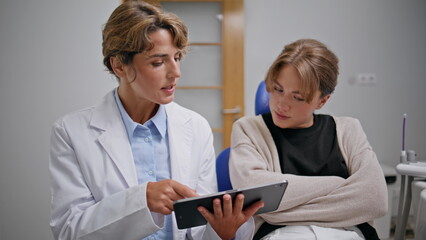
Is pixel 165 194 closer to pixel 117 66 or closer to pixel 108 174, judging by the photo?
pixel 108 174

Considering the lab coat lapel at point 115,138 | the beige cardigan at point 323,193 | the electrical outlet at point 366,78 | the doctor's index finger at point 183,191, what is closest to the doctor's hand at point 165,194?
the doctor's index finger at point 183,191

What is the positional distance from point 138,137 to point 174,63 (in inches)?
11.5

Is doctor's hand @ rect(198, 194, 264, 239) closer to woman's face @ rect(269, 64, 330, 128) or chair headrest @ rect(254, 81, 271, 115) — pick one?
woman's face @ rect(269, 64, 330, 128)

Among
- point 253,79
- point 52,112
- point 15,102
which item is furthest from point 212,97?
point 15,102

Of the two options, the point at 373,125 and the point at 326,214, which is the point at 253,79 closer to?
the point at 373,125

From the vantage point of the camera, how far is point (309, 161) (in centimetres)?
121

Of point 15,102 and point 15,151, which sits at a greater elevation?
point 15,102

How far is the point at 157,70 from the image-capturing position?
3.57 feet

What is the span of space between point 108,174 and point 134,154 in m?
0.11

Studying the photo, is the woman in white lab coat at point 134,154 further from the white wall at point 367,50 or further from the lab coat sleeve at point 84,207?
A: the white wall at point 367,50

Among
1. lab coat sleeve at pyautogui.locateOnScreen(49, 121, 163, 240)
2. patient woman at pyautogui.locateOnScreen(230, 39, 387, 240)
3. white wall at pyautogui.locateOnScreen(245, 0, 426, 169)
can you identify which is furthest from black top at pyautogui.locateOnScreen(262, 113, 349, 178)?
white wall at pyautogui.locateOnScreen(245, 0, 426, 169)

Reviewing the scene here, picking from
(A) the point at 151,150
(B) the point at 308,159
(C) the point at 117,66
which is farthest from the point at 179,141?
(B) the point at 308,159

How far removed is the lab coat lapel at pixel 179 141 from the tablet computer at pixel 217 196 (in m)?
0.26

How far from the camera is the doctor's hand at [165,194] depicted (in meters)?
0.92
